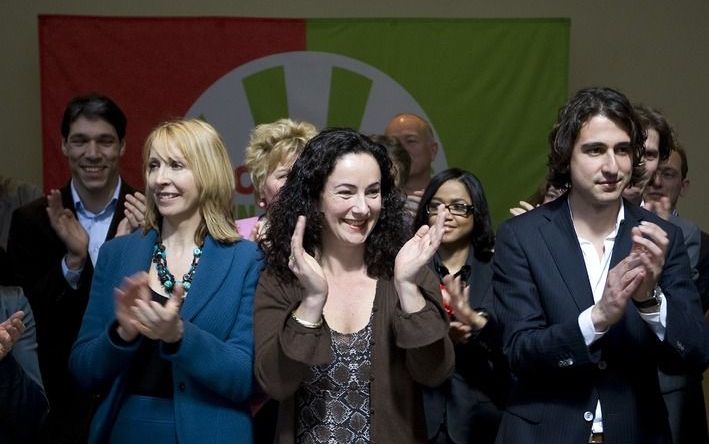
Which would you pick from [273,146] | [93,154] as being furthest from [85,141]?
[273,146]

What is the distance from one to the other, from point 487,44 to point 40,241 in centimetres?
305

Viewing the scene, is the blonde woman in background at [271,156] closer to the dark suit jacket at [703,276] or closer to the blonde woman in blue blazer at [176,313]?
the blonde woman in blue blazer at [176,313]

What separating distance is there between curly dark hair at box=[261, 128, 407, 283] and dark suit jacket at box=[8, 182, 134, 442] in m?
1.04

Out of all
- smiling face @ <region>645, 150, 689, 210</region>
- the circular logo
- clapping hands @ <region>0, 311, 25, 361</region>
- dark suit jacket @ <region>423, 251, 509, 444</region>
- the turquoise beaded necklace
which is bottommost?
dark suit jacket @ <region>423, 251, 509, 444</region>

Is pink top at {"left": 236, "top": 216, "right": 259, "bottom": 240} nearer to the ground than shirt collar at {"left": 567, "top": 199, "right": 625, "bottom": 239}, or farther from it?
nearer to the ground

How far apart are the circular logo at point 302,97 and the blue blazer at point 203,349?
314cm

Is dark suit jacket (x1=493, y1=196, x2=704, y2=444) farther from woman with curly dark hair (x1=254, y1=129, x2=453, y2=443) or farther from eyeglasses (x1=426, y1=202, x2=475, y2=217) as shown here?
eyeglasses (x1=426, y1=202, x2=475, y2=217)

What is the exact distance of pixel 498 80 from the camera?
251 inches

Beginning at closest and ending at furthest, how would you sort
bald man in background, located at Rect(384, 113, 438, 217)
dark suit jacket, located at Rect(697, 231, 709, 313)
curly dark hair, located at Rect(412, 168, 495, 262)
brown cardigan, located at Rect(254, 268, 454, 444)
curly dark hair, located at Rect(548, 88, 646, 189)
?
1. brown cardigan, located at Rect(254, 268, 454, 444)
2. curly dark hair, located at Rect(548, 88, 646, 189)
3. curly dark hair, located at Rect(412, 168, 495, 262)
4. dark suit jacket, located at Rect(697, 231, 709, 313)
5. bald man in background, located at Rect(384, 113, 438, 217)

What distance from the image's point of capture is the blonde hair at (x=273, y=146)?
3867 millimetres

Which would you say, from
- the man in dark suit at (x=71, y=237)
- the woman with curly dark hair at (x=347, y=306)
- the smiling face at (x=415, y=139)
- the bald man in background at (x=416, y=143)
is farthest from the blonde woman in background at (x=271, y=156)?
the smiling face at (x=415, y=139)

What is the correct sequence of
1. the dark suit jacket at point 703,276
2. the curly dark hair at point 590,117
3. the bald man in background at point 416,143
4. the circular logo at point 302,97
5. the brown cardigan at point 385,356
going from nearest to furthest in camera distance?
1. the brown cardigan at point 385,356
2. the curly dark hair at point 590,117
3. the dark suit jacket at point 703,276
4. the bald man in background at point 416,143
5. the circular logo at point 302,97

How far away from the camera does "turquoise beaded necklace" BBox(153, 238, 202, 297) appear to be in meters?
3.14

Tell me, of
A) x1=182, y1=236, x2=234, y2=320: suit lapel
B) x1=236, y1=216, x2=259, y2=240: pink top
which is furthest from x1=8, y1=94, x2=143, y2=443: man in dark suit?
x1=182, y1=236, x2=234, y2=320: suit lapel
